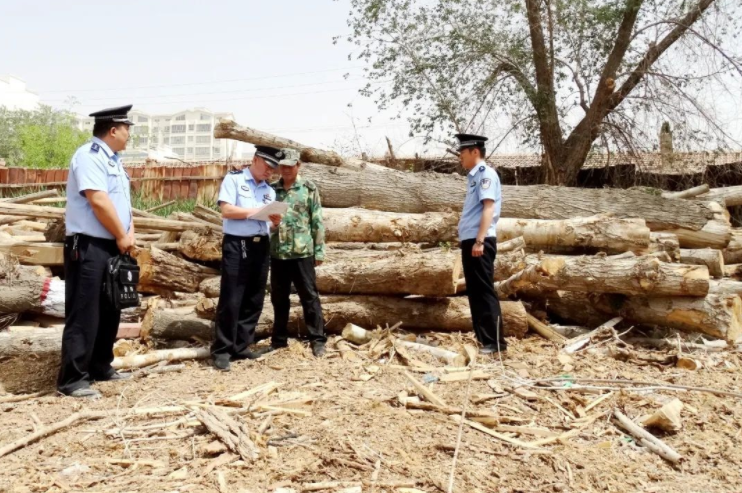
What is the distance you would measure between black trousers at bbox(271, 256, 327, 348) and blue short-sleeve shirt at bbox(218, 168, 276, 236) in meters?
0.42

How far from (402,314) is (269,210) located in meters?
1.93

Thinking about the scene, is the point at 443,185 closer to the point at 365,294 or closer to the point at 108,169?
the point at 365,294

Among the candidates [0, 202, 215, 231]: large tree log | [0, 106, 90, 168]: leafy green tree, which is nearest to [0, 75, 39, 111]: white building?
[0, 106, 90, 168]: leafy green tree

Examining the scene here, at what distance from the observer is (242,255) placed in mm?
5355

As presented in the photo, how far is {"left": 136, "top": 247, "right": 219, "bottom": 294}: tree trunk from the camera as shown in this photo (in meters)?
6.73

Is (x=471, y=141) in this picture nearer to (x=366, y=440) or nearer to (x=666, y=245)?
Answer: (x=366, y=440)

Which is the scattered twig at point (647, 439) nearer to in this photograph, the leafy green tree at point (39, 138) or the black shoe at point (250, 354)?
the black shoe at point (250, 354)

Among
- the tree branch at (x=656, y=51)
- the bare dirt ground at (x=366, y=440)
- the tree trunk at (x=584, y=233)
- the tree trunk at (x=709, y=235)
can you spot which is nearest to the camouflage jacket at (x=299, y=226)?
the bare dirt ground at (x=366, y=440)

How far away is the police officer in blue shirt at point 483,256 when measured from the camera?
5.48 meters

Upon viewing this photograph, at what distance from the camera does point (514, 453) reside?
11.7ft

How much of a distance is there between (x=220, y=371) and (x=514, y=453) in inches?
103

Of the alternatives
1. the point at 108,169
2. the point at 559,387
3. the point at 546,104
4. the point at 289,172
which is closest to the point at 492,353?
the point at 559,387

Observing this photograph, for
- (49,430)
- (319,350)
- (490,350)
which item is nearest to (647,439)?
(490,350)

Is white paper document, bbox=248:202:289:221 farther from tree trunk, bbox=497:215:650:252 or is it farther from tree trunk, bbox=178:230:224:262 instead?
tree trunk, bbox=497:215:650:252
